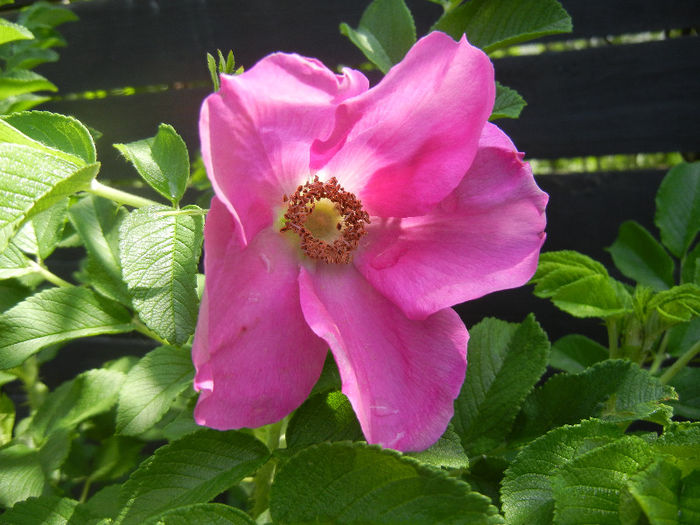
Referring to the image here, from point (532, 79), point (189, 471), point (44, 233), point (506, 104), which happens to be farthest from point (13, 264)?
point (532, 79)

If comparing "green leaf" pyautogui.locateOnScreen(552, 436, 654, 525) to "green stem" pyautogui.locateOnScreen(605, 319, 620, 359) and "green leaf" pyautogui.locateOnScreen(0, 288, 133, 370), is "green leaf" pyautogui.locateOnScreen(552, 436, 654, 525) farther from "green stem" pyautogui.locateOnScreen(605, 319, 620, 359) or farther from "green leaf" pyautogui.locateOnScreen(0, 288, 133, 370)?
"green leaf" pyautogui.locateOnScreen(0, 288, 133, 370)

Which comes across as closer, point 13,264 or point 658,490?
point 658,490

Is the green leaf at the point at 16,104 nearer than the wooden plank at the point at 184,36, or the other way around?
the green leaf at the point at 16,104

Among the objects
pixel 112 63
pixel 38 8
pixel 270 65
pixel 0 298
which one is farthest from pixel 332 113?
pixel 112 63

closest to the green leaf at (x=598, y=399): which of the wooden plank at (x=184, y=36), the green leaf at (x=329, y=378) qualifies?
the green leaf at (x=329, y=378)

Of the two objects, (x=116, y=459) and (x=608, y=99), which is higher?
(x=608, y=99)

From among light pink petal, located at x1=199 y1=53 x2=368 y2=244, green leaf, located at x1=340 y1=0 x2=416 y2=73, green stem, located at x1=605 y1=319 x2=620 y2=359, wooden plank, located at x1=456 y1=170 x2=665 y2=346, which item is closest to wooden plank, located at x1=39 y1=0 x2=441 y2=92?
wooden plank, located at x1=456 y1=170 x2=665 y2=346

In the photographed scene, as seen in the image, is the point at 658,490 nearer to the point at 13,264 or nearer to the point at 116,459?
the point at 13,264

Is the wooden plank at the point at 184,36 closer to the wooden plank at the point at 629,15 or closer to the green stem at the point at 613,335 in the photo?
the wooden plank at the point at 629,15
